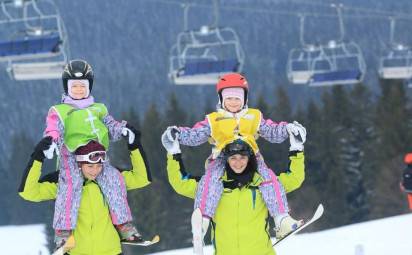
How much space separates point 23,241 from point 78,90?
41.3m

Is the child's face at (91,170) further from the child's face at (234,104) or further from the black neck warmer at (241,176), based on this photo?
the child's face at (234,104)

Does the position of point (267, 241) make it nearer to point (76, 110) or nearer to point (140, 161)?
point (140, 161)

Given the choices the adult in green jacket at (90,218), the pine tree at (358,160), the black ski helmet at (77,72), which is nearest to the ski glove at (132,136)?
the adult in green jacket at (90,218)

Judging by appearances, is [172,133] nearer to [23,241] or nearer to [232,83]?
[232,83]

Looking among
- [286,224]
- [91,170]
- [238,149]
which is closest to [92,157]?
[91,170]

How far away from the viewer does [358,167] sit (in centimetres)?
4881

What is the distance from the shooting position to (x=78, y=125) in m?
6.02

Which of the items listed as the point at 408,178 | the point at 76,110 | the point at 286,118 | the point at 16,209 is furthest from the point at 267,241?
the point at 16,209

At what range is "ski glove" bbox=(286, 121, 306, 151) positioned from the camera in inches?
243

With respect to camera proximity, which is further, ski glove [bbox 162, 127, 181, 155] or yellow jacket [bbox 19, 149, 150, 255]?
ski glove [bbox 162, 127, 181, 155]

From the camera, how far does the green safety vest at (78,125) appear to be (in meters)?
6.01

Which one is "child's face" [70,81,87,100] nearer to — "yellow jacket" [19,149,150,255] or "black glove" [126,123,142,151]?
"black glove" [126,123,142,151]

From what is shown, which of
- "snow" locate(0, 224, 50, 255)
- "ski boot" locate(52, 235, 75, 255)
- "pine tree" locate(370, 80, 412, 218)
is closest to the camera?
"ski boot" locate(52, 235, 75, 255)

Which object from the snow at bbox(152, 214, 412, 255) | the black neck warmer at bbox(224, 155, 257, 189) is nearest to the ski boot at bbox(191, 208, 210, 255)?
the black neck warmer at bbox(224, 155, 257, 189)
